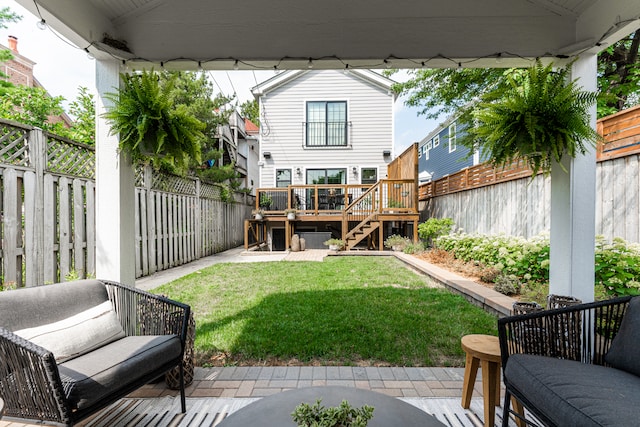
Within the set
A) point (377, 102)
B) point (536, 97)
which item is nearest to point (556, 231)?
point (536, 97)

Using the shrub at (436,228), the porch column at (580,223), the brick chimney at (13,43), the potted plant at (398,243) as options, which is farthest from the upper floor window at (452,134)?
the brick chimney at (13,43)

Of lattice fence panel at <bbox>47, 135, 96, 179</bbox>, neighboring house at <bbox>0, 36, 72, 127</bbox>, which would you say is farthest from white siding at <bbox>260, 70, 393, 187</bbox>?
neighboring house at <bbox>0, 36, 72, 127</bbox>

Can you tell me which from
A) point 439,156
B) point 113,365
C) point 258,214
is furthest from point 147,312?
point 439,156

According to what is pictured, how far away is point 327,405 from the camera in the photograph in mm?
1405

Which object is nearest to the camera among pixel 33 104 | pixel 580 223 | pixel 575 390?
pixel 575 390

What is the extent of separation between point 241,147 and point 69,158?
14.3 m

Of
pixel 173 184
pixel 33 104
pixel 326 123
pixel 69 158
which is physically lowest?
pixel 173 184

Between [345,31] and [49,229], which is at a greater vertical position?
[345,31]

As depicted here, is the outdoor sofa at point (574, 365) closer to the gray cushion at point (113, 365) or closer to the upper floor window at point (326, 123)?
the gray cushion at point (113, 365)

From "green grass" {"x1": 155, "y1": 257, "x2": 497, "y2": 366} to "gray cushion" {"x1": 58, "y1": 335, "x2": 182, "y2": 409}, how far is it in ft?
2.77

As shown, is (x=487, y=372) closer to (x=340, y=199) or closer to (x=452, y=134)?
(x=452, y=134)

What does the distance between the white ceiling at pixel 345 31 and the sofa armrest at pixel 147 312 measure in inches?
81.9

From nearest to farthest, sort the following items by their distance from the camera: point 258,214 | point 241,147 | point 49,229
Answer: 1. point 49,229
2. point 258,214
3. point 241,147

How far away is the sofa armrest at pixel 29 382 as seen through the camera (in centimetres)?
150
